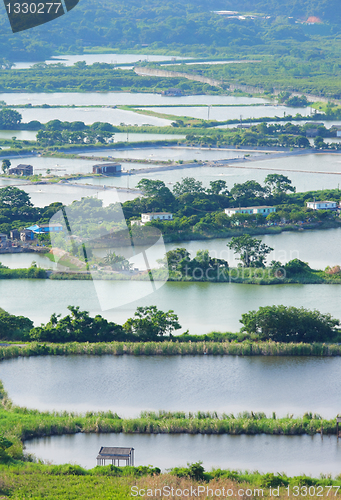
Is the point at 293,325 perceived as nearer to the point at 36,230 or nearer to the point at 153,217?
the point at 153,217

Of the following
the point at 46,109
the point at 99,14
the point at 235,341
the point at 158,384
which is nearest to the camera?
the point at 158,384

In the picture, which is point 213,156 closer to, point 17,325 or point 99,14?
point 17,325

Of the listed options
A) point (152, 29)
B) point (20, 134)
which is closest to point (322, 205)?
point (20, 134)

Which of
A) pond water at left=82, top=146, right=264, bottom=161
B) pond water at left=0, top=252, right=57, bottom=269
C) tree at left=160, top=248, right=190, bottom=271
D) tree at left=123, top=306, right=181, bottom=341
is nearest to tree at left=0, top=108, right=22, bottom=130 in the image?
pond water at left=82, top=146, right=264, bottom=161

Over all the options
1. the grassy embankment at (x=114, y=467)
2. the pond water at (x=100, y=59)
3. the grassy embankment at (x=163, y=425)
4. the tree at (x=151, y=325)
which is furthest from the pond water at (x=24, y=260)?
the pond water at (x=100, y=59)

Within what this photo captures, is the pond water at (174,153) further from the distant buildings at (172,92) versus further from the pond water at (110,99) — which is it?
the distant buildings at (172,92)

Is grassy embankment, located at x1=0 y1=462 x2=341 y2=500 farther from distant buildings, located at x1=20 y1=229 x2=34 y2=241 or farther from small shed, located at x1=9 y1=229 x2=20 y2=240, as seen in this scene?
small shed, located at x1=9 y1=229 x2=20 y2=240

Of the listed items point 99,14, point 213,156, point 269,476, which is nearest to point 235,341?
point 269,476
